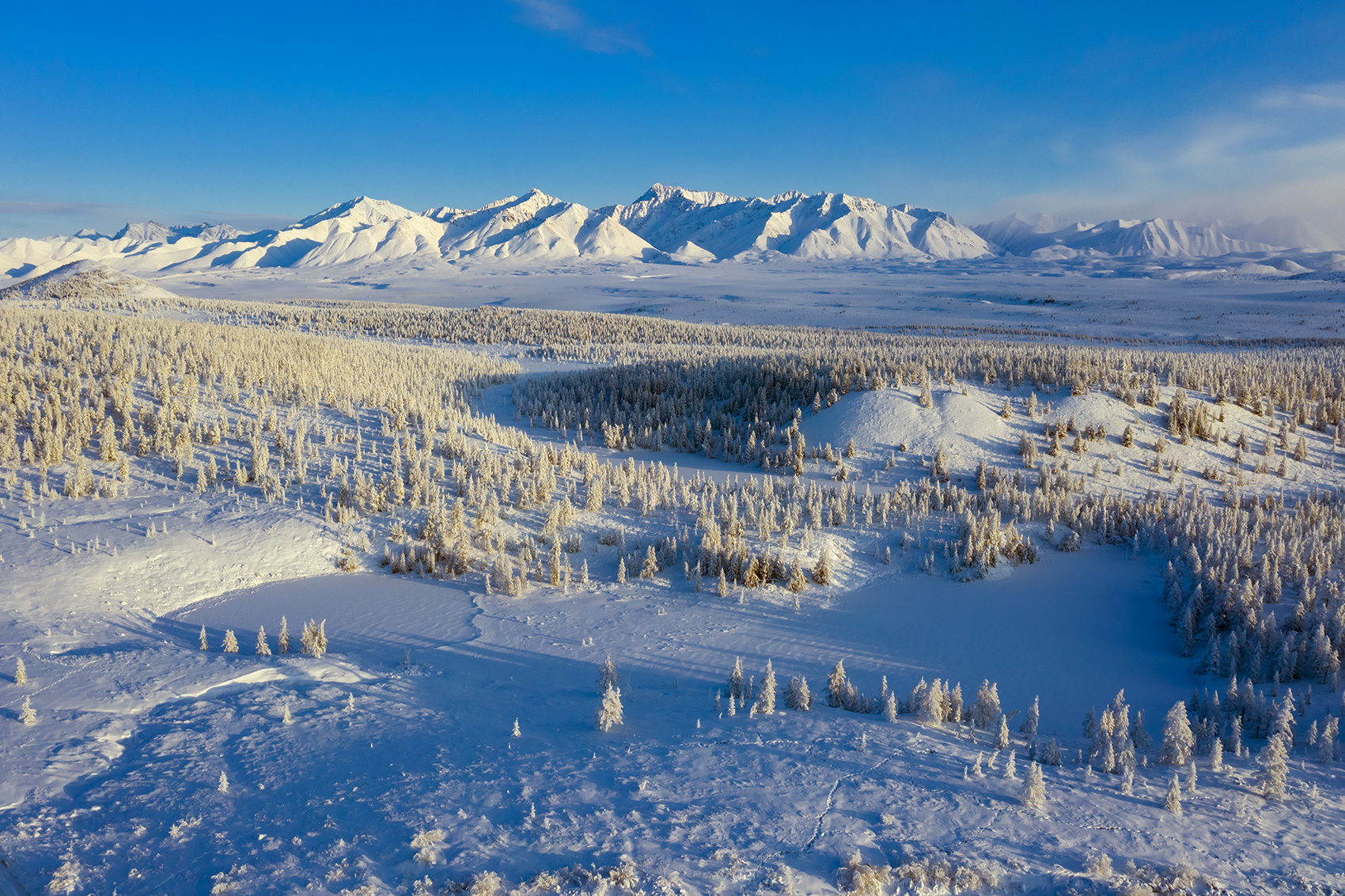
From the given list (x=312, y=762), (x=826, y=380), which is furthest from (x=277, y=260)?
(x=312, y=762)

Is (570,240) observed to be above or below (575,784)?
above

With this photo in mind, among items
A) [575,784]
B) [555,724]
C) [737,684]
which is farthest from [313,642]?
[737,684]

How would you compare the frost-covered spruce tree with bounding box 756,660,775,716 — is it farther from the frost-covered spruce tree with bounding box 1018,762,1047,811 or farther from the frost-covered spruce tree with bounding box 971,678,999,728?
the frost-covered spruce tree with bounding box 1018,762,1047,811

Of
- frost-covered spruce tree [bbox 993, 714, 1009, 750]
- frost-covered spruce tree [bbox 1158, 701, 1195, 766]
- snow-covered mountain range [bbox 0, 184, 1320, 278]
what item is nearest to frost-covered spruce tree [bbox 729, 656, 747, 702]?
frost-covered spruce tree [bbox 993, 714, 1009, 750]

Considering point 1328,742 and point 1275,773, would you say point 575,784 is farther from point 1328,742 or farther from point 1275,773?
point 1328,742

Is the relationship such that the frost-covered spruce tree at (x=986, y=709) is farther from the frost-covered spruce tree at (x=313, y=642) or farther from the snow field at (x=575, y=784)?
the frost-covered spruce tree at (x=313, y=642)

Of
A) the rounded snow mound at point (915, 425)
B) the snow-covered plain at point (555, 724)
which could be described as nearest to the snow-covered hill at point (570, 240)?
the rounded snow mound at point (915, 425)
